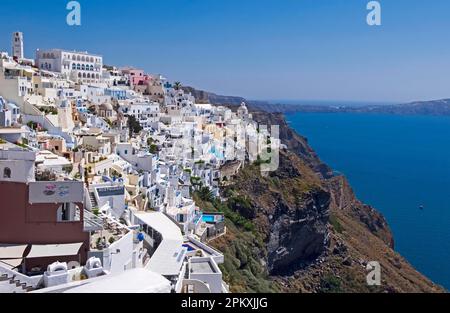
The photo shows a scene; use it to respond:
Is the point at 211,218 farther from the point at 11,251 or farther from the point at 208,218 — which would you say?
the point at 11,251

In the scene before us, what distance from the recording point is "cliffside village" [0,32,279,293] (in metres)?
11.7

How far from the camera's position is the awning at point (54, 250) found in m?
11.7

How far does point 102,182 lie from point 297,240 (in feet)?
72.6

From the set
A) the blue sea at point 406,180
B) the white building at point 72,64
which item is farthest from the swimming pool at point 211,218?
the blue sea at point 406,180

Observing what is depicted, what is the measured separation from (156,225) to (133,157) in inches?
251

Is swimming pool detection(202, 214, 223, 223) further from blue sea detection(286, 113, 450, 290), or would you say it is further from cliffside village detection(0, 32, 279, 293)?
blue sea detection(286, 113, 450, 290)

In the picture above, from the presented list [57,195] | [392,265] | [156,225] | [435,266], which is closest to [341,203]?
[435,266]

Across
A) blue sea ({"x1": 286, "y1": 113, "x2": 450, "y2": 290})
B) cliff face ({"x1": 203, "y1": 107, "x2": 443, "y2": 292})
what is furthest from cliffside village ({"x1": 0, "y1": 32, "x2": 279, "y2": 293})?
blue sea ({"x1": 286, "y1": 113, "x2": 450, "y2": 290})

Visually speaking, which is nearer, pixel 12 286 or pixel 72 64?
pixel 12 286

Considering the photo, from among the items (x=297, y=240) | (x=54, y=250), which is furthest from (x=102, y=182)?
(x=297, y=240)

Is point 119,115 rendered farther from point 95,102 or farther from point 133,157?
point 133,157

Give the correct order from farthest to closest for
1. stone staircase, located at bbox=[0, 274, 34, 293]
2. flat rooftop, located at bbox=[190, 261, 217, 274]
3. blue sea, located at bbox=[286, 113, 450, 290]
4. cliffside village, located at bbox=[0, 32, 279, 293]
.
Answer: blue sea, located at bbox=[286, 113, 450, 290], flat rooftop, located at bbox=[190, 261, 217, 274], cliffside village, located at bbox=[0, 32, 279, 293], stone staircase, located at bbox=[0, 274, 34, 293]

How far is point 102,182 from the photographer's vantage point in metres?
17.9

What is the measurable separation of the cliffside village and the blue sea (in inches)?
676
